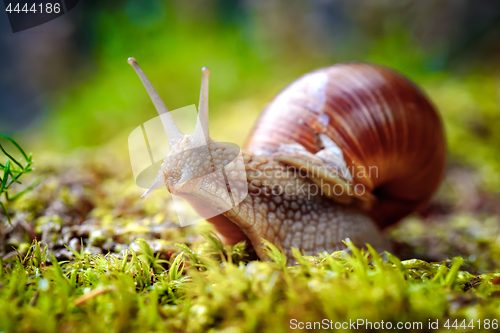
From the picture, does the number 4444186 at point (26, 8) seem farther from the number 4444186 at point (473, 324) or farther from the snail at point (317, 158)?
the number 4444186 at point (473, 324)

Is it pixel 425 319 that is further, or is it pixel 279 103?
pixel 279 103

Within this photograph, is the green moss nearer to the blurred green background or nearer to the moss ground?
the moss ground

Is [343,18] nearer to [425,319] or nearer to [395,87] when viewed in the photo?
[395,87]

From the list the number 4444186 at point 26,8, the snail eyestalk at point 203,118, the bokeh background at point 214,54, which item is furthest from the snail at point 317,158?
the bokeh background at point 214,54

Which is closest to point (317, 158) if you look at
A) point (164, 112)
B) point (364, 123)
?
point (364, 123)

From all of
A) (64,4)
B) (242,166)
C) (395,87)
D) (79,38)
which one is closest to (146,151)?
(242,166)
